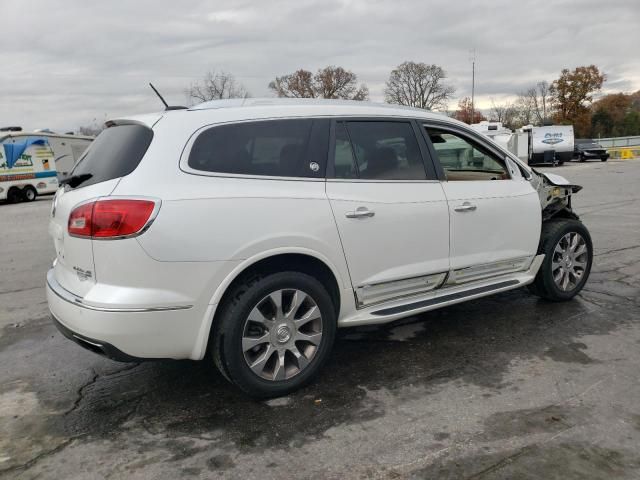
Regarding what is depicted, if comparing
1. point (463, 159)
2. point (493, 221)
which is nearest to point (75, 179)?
point (493, 221)

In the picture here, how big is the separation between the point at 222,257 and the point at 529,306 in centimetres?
320

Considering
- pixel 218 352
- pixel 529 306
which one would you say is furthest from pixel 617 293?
pixel 218 352

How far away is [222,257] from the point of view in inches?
A: 119

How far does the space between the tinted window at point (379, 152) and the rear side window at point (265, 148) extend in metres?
0.15

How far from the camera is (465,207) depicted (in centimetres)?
406

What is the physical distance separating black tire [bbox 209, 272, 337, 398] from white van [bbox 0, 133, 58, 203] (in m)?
21.6

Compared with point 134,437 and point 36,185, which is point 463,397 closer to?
point 134,437

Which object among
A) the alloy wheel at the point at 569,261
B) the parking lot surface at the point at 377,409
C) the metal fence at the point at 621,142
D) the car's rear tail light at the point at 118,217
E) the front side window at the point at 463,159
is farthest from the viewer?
the metal fence at the point at 621,142

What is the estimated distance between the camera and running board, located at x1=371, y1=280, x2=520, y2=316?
12.2 feet

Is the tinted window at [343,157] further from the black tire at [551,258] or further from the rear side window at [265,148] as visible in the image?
the black tire at [551,258]

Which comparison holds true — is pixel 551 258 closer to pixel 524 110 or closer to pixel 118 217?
pixel 118 217

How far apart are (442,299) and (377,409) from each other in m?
1.12

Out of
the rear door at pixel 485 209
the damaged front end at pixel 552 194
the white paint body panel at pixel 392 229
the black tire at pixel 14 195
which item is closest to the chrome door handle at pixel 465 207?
the rear door at pixel 485 209

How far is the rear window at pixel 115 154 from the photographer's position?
307cm
